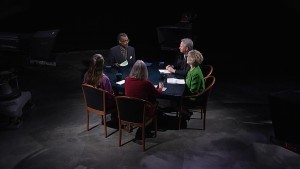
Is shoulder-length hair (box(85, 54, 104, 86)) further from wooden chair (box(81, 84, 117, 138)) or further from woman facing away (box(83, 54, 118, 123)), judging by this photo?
wooden chair (box(81, 84, 117, 138))

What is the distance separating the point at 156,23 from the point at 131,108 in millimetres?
6767

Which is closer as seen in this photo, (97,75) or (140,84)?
(140,84)

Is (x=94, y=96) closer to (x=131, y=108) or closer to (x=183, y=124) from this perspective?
(x=131, y=108)

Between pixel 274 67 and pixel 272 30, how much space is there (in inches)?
93.5

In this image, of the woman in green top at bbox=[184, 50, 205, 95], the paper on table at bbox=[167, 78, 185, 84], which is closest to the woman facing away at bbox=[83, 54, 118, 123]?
the paper on table at bbox=[167, 78, 185, 84]

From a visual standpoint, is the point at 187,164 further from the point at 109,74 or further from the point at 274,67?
the point at 274,67

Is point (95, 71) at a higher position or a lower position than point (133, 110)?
higher

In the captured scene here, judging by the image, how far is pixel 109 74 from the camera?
18.7ft

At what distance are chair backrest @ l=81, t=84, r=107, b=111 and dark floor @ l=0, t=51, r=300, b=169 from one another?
52 cm

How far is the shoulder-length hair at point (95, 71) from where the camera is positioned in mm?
4836

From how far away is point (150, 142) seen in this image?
499 cm

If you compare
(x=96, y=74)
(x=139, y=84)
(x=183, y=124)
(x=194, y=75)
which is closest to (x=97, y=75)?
(x=96, y=74)

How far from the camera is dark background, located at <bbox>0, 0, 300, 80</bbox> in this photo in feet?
33.4

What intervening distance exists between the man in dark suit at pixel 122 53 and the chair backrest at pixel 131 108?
1902 millimetres
